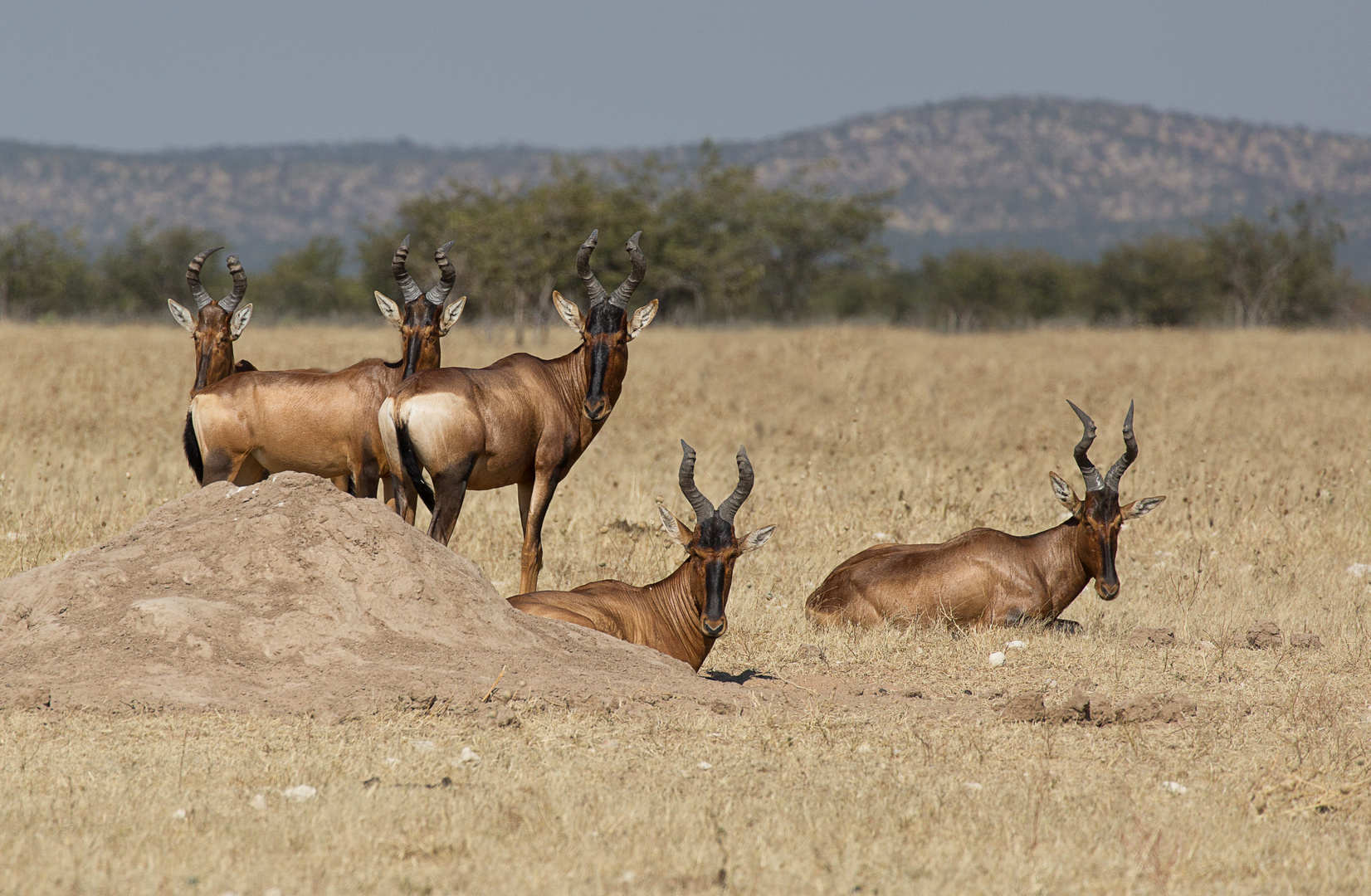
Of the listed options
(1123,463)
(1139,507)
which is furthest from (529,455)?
(1139,507)

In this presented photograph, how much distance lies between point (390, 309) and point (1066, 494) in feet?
19.1

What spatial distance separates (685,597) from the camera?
8414 millimetres

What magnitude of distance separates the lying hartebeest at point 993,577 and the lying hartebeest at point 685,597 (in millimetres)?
1552

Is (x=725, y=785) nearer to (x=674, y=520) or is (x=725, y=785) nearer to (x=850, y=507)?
(x=674, y=520)

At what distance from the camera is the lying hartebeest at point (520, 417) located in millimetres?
A: 9125

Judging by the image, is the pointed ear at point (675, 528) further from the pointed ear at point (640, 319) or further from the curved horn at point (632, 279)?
the pointed ear at point (640, 319)

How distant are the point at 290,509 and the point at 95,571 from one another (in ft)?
3.49

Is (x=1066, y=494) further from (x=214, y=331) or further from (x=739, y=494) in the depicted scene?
(x=214, y=331)

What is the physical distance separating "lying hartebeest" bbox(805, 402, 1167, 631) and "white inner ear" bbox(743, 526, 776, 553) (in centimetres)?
141

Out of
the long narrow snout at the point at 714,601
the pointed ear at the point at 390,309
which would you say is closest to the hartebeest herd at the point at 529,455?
the pointed ear at the point at 390,309

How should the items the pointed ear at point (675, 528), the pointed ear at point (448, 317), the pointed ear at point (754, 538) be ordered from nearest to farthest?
1. the pointed ear at point (754, 538)
2. the pointed ear at point (675, 528)
3. the pointed ear at point (448, 317)

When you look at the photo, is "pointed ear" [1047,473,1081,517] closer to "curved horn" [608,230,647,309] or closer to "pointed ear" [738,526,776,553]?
"pointed ear" [738,526,776,553]

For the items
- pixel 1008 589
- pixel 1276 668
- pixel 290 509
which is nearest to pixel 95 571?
pixel 290 509

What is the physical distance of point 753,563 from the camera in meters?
11.5
